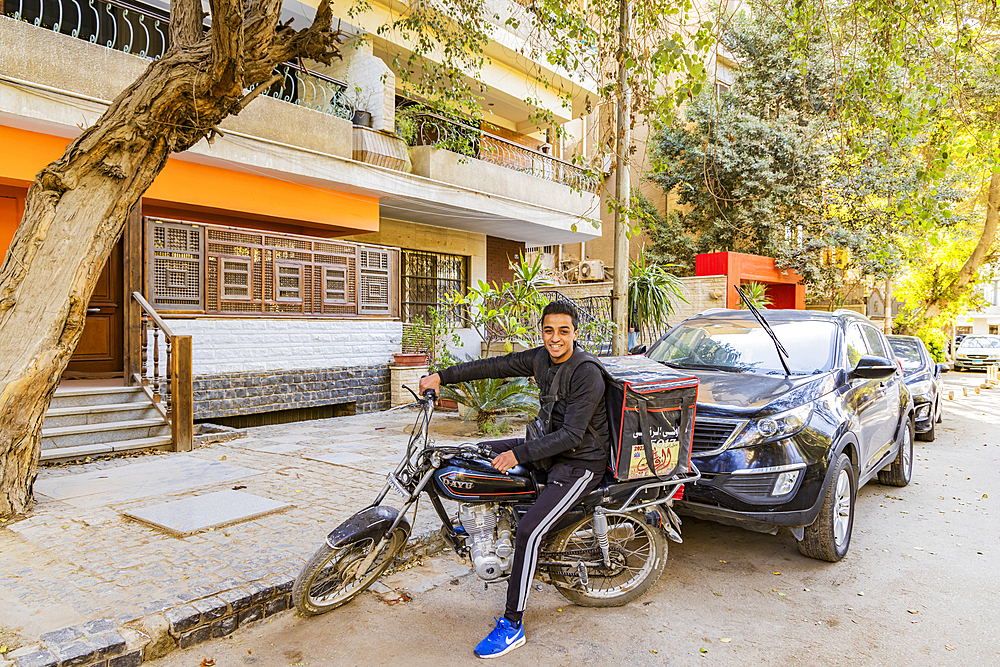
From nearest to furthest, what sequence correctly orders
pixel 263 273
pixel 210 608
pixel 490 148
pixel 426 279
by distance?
1. pixel 210 608
2. pixel 263 273
3. pixel 490 148
4. pixel 426 279

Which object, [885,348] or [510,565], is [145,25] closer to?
[510,565]

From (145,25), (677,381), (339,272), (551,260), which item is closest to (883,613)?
(677,381)

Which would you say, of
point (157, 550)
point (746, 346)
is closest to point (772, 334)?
point (746, 346)

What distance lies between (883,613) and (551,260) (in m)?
20.6

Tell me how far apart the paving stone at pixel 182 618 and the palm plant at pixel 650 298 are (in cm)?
850

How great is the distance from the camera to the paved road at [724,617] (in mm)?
3279

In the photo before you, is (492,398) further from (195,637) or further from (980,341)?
(980,341)

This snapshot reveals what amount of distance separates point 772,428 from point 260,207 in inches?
369

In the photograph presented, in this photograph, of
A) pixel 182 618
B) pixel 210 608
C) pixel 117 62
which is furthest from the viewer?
pixel 117 62

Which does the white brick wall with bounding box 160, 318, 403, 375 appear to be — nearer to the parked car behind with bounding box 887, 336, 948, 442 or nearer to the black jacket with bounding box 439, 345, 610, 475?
the black jacket with bounding box 439, 345, 610, 475

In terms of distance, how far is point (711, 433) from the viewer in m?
4.53

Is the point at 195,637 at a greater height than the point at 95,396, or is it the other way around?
the point at 95,396

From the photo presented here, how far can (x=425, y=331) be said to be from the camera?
41.6 feet

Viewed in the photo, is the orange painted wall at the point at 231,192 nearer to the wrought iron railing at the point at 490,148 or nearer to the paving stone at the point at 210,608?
the wrought iron railing at the point at 490,148
